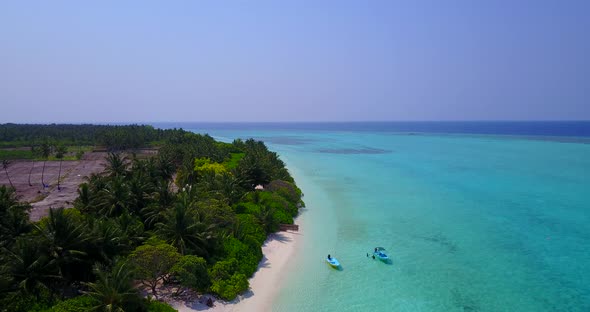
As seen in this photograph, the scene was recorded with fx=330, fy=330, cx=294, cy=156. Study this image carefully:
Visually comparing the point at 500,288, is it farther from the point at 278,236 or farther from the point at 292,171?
the point at 292,171

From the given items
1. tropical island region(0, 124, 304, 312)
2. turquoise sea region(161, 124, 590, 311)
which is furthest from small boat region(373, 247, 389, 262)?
tropical island region(0, 124, 304, 312)

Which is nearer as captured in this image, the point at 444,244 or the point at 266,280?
the point at 266,280

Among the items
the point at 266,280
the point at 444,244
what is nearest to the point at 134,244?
the point at 266,280

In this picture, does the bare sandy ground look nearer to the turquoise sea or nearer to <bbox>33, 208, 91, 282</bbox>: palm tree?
<bbox>33, 208, 91, 282</bbox>: palm tree

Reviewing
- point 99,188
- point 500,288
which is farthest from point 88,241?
point 500,288

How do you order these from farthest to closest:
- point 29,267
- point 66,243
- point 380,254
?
point 380,254
point 66,243
point 29,267

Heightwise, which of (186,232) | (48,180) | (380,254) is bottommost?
(380,254)

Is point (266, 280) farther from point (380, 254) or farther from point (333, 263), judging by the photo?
point (380, 254)
